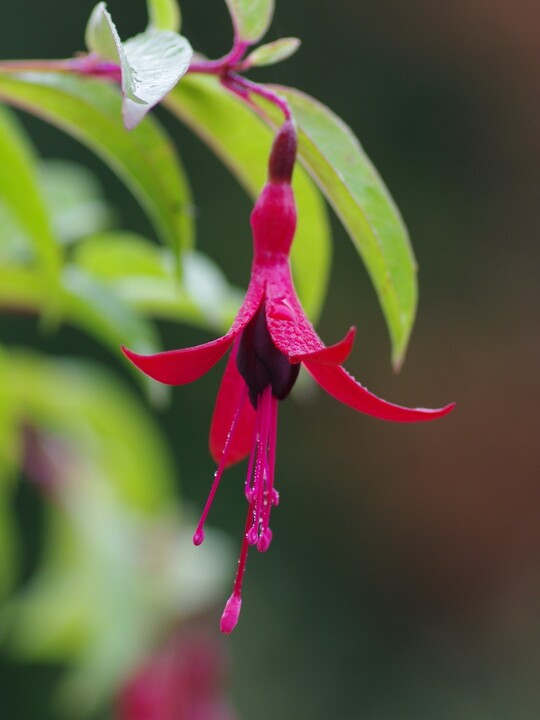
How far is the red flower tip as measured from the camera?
0.43 m

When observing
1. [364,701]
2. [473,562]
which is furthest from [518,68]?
[364,701]

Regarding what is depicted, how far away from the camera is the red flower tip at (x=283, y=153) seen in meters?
0.43

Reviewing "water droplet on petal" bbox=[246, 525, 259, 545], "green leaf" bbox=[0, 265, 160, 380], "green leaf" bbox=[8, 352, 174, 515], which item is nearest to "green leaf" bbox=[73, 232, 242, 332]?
"green leaf" bbox=[0, 265, 160, 380]

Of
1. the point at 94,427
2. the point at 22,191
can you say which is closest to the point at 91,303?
the point at 22,191

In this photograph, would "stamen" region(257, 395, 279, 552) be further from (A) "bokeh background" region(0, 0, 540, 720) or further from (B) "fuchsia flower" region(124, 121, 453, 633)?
(A) "bokeh background" region(0, 0, 540, 720)

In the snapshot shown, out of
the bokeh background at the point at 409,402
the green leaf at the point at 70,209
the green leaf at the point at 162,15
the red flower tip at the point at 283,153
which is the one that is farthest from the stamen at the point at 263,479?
the bokeh background at the point at 409,402

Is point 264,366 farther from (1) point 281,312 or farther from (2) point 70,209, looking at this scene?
(2) point 70,209

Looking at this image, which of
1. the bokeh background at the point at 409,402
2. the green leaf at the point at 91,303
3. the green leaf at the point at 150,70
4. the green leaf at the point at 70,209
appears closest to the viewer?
the green leaf at the point at 150,70

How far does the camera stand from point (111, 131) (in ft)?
1.81

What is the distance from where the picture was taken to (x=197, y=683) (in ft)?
3.80

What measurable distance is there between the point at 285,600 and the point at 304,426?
62 centimetres

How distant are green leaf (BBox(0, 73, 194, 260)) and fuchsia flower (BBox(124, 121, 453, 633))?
0.38 feet

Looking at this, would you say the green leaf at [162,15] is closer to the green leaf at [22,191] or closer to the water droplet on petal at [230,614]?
the green leaf at [22,191]

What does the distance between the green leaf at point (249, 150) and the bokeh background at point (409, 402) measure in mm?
2354
